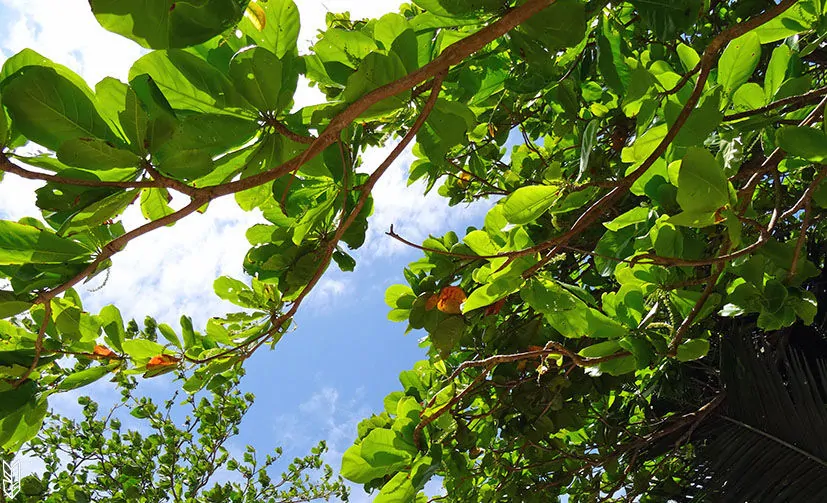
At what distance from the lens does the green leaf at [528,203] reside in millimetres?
1110

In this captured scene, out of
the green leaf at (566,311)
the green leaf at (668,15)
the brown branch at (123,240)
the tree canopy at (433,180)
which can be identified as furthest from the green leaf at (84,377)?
the green leaf at (668,15)

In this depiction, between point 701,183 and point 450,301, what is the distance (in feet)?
3.41

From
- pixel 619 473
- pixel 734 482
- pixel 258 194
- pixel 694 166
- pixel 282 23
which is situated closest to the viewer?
pixel 694 166

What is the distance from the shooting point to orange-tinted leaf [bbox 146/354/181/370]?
4.48 ft

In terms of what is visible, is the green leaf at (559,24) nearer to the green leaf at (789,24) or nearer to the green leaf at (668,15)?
the green leaf at (668,15)

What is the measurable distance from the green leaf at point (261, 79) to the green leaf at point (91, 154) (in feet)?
0.66

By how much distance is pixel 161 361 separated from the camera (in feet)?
4.53

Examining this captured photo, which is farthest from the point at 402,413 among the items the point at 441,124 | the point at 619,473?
the point at 619,473

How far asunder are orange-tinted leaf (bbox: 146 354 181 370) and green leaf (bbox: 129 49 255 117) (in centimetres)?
73

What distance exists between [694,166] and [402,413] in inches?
45.6

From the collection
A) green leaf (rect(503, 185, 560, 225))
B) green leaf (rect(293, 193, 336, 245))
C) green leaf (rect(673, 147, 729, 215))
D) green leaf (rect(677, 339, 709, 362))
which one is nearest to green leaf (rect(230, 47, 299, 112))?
green leaf (rect(293, 193, 336, 245))

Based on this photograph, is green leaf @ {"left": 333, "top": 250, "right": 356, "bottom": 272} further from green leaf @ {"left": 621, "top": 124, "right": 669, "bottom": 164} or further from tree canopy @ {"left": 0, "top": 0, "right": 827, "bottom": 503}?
green leaf @ {"left": 621, "top": 124, "right": 669, "bottom": 164}

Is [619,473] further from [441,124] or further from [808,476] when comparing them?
[441,124]

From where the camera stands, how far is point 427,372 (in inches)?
91.4
